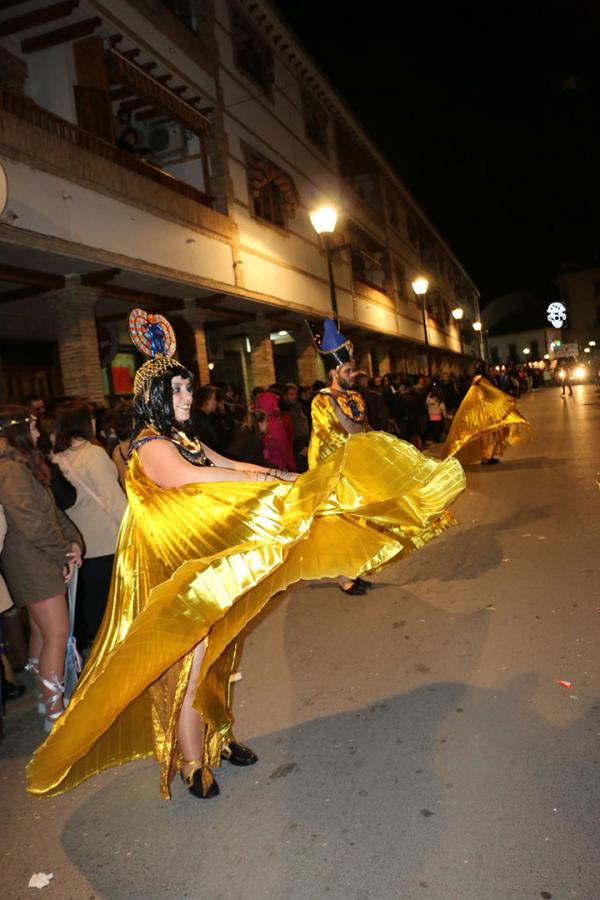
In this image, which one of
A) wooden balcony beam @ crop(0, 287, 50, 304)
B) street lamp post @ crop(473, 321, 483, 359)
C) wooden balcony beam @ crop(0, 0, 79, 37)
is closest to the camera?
wooden balcony beam @ crop(0, 0, 79, 37)

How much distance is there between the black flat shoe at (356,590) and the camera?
5415mm

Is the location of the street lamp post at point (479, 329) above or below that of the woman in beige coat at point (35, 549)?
above

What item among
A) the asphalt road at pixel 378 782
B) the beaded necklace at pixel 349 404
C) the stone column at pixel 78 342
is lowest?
the asphalt road at pixel 378 782

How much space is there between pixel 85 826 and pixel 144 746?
391 millimetres

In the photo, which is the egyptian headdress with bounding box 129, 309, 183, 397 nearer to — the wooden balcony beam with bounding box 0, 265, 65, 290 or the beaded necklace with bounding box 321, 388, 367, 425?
the beaded necklace with bounding box 321, 388, 367, 425

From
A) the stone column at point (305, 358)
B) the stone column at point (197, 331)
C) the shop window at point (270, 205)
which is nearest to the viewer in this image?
the stone column at point (197, 331)

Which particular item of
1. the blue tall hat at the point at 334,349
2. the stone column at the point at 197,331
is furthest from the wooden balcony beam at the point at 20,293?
the blue tall hat at the point at 334,349

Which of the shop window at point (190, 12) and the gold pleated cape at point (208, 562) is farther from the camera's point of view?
the shop window at point (190, 12)

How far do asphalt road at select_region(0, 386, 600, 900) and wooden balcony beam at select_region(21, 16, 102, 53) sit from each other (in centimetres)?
1030

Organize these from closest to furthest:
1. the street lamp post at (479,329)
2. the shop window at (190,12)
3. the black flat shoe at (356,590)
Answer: the black flat shoe at (356,590) → the shop window at (190,12) → the street lamp post at (479,329)

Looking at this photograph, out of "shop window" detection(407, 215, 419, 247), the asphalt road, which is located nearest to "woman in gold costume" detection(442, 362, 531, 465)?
the asphalt road

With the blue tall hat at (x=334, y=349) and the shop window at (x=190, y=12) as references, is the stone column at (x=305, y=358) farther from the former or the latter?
the blue tall hat at (x=334, y=349)

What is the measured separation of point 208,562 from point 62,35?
11.1 meters

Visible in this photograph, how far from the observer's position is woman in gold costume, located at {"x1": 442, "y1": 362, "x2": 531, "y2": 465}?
9.74 metres
